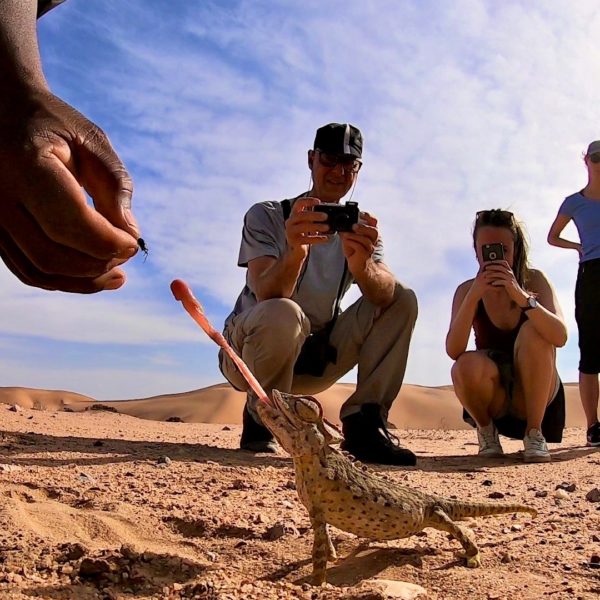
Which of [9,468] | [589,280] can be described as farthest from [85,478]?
[589,280]

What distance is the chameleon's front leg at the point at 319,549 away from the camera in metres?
2.41

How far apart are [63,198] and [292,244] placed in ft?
11.7

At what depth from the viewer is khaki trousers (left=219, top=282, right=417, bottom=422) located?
17.3 ft

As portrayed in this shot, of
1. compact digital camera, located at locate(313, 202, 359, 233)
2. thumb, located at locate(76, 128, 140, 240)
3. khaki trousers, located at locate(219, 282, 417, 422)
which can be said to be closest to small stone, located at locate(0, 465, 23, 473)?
khaki trousers, located at locate(219, 282, 417, 422)

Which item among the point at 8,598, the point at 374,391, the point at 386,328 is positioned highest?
the point at 386,328

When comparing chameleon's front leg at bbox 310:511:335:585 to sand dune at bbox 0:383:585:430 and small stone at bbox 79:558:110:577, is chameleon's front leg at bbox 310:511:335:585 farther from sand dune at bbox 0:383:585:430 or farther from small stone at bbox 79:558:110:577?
sand dune at bbox 0:383:585:430

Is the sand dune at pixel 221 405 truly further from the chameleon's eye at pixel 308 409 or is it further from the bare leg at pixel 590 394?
the chameleon's eye at pixel 308 409

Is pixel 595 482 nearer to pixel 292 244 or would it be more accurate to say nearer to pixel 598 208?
pixel 292 244

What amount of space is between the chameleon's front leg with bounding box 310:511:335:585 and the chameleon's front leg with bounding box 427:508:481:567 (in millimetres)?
491

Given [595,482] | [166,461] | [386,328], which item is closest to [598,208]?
[386,328]

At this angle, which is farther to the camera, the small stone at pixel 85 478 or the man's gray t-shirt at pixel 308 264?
the man's gray t-shirt at pixel 308 264

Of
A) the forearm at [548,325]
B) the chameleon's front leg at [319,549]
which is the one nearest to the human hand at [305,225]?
the forearm at [548,325]

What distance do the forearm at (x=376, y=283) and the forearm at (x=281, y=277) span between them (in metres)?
0.49

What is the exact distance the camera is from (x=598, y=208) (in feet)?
23.6
